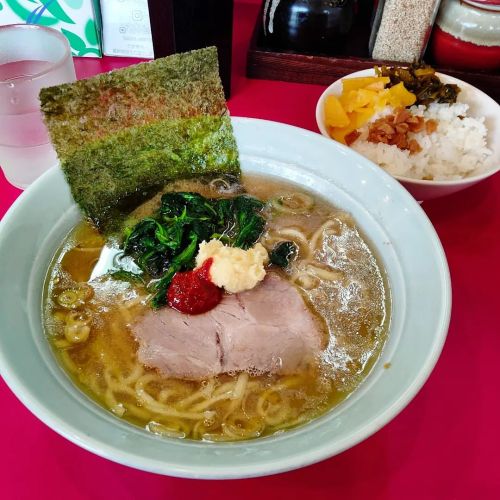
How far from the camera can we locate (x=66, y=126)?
4.25 feet

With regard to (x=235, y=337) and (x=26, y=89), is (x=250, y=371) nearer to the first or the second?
(x=235, y=337)

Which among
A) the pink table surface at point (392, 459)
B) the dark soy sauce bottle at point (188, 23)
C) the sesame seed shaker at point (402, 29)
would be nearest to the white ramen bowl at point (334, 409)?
the pink table surface at point (392, 459)

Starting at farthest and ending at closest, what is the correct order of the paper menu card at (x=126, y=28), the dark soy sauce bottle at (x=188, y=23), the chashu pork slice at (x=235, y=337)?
the paper menu card at (x=126, y=28) → the dark soy sauce bottle at (x=188, y=23) → the chashu pork slice at (x=235, y=337)

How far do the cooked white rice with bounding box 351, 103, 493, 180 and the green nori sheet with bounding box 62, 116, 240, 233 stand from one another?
1.65 feet

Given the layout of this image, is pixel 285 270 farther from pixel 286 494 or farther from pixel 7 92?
pixel 7 92

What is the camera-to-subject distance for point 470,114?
1876 mm

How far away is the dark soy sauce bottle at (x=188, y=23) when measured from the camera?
163 centimetres

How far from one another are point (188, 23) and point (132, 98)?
19.5 inches

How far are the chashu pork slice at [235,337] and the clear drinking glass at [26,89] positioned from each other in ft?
2.44

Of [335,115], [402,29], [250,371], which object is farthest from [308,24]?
[250,371]

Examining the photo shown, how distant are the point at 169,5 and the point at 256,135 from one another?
1.75ft

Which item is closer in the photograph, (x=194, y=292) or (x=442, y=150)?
(x=194, y=292)

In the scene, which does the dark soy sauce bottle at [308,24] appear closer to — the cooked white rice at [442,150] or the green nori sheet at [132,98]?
the cooked white rice at [442,150]

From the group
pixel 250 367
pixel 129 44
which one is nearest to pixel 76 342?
pixel 250 367
